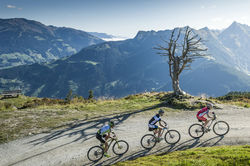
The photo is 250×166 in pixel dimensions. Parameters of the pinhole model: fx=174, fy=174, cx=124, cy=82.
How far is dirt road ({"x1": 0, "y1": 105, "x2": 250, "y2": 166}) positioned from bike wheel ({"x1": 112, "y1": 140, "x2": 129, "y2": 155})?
0.35 meters

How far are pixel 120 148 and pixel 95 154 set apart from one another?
5.62 ft

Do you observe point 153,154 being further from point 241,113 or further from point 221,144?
point 241,113

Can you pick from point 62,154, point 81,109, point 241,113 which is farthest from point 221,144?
point 81,109

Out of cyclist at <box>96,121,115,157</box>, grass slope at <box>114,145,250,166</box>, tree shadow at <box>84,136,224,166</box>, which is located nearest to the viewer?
grass slope at <box>114,145,250,166</box>

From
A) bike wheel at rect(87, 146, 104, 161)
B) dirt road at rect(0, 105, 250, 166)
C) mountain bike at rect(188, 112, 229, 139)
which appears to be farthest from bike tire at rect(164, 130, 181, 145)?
bike wheel at rect(87, 146, 104, 161)

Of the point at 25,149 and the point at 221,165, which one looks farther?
the point at 25,149

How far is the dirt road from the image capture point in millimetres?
11383

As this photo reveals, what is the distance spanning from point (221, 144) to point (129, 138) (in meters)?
6.67

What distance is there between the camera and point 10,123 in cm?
1708

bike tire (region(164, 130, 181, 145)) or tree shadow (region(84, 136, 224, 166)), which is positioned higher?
bike tire (region(164, 130, 181, 145))

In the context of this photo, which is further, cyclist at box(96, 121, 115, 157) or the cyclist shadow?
the cyclist shadow

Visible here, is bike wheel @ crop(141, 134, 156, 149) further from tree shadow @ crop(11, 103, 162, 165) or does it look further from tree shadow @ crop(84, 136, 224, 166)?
tree shadow @ crop(11, 103, 162, 165)

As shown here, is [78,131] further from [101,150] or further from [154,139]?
[154,139]

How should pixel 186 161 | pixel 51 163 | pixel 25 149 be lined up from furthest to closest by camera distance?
1. pixel 25 149
2. pixel 51 163
3. pixel 186 161
